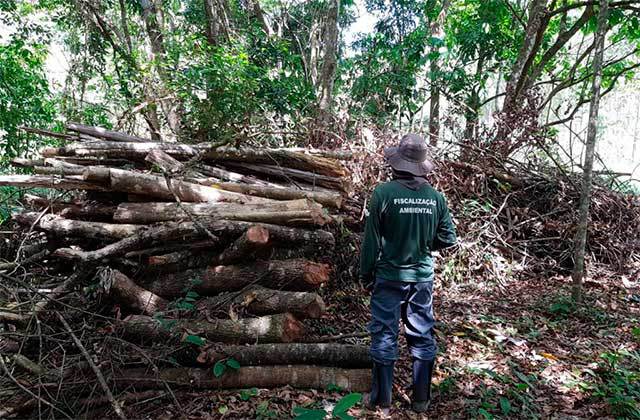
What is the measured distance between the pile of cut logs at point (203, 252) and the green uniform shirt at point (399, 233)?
0.88 meters

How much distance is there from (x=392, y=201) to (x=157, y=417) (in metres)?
2.45

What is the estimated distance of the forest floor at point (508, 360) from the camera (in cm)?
330

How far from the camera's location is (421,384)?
3.30 m

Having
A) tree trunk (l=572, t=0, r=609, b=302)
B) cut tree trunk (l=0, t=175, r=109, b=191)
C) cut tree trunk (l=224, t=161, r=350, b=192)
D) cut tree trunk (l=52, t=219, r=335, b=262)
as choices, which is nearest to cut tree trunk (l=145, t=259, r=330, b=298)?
cut tree trunk (l=52, t=219, r=335, b=262)

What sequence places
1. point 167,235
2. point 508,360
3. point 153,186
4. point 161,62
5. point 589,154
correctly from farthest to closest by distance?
point 161,62 < point 589,154 < point 153,186 < point 167,235 < point 508,360

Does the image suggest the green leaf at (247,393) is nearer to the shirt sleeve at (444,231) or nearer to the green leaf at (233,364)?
the green leaf at (233,364)

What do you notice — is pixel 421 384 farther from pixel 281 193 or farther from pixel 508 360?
pixel 281 193

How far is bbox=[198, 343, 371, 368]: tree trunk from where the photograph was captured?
3562 mm

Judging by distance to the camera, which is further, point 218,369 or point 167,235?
point 167,235

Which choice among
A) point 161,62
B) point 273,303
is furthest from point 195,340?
point 161,62

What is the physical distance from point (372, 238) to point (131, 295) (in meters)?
2.44

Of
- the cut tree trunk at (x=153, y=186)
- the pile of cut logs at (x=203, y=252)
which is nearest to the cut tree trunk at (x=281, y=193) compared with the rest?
the pile of cut logs at (x=203, y=252)

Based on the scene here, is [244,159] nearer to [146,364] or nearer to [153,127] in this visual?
[146,364]

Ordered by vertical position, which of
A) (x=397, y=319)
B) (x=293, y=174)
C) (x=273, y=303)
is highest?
(x=293, y=174)
